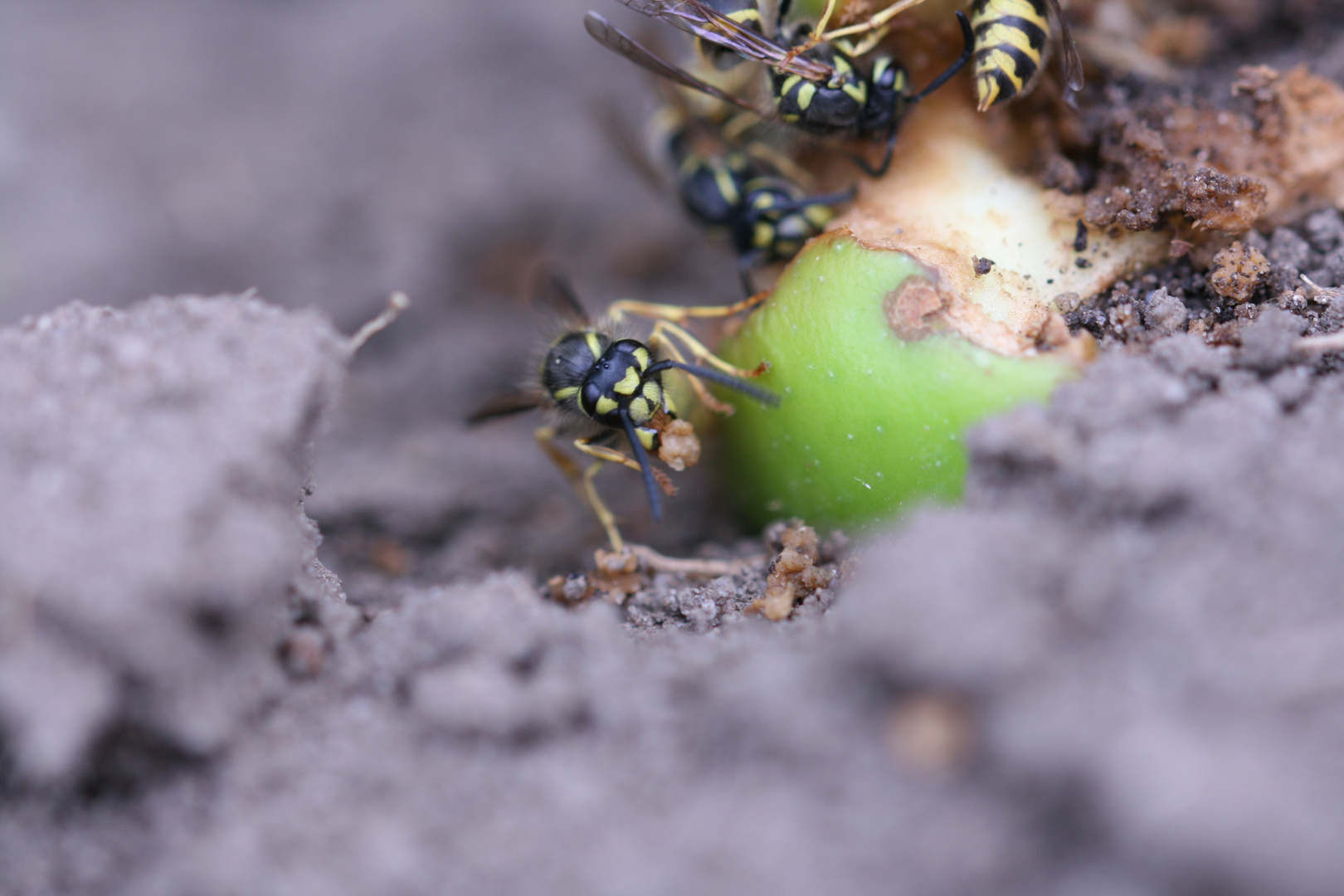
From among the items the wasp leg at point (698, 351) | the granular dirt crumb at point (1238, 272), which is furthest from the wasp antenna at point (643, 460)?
the granular dirt crumb at point (1238, 272)

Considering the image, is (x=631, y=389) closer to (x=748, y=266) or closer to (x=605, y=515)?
(x=605, y=515)

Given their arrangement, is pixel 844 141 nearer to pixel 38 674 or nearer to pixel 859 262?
pixel 859 262

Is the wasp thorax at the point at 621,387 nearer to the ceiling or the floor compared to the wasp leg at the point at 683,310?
nearer to the floor

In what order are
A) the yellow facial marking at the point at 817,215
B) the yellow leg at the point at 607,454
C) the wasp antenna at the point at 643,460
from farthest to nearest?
the yellow facial marking at the point at 817,215, the yellow leg at the point at 607,454, the wasp antenna at the point at 643,460

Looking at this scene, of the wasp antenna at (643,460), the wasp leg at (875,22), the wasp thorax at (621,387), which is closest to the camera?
the wasp leg at (875,22)

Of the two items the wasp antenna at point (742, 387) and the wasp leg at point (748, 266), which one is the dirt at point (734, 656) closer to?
the wasp antenna at point (742, 387)

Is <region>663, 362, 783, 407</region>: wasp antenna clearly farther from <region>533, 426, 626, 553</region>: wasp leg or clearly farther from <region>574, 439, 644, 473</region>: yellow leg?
<region>533, 426, 626, 553</region>: wasp leg

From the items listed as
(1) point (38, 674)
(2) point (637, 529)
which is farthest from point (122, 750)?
(2) point (637, 529)

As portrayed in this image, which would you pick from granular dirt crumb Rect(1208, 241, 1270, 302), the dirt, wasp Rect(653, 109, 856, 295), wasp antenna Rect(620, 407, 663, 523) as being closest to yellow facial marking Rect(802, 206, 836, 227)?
wasp Rect(653, 109, 856, 295)
